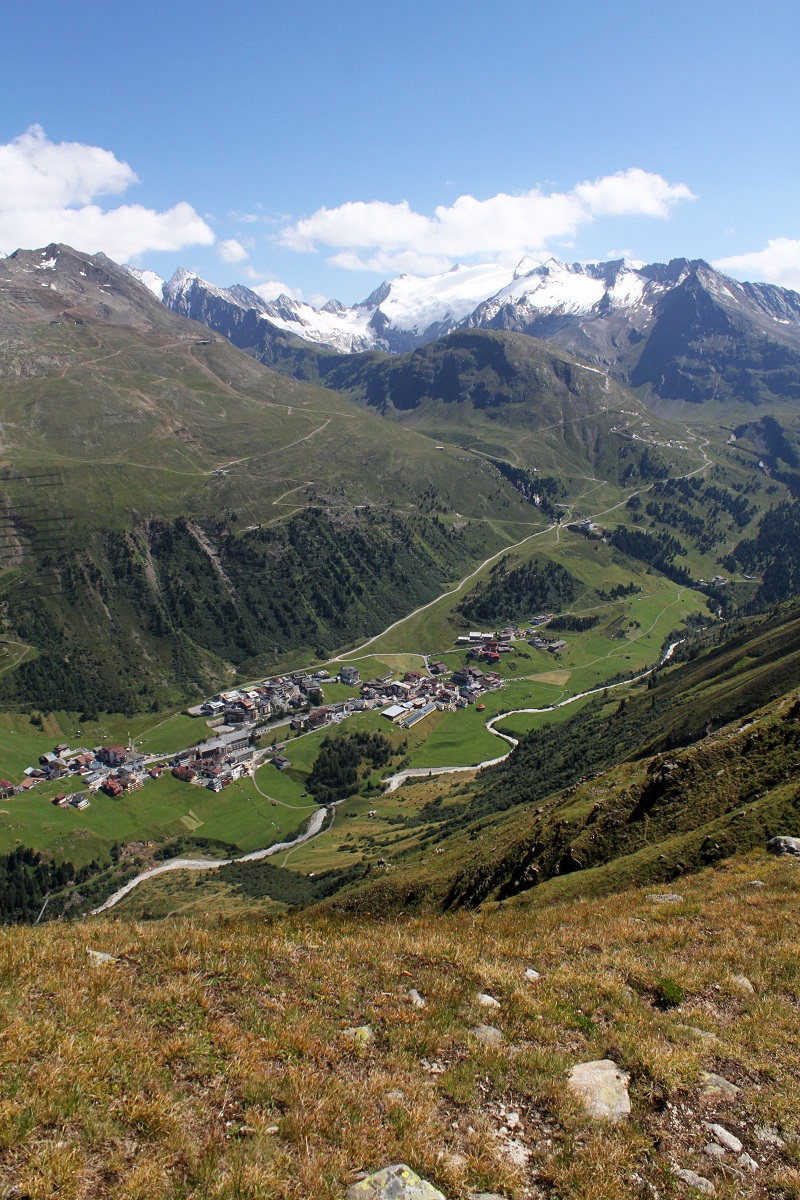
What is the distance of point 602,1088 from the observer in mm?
9203

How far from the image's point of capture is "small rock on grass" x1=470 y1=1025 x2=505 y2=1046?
33.8 ft

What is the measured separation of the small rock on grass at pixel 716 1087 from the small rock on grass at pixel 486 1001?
11.4 ft

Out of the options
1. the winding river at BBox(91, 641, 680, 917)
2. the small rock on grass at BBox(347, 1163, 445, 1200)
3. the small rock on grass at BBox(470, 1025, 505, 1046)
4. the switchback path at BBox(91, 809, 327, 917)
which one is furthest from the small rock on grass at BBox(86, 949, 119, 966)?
the switchback path at BBox(91, 809, 327, 917)

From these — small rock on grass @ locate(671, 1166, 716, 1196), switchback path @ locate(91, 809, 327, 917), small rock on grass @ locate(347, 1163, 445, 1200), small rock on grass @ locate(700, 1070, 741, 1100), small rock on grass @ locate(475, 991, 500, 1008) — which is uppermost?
small rock on grass @ locate(347, 1163, 445, 1200)

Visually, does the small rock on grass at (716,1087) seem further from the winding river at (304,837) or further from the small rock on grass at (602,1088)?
the winding river at (304,837)

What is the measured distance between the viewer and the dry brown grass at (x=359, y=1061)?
6.88 metres

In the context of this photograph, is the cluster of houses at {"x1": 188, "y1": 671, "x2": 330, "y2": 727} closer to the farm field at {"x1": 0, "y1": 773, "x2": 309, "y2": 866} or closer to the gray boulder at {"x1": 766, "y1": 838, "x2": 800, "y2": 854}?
the farm field at {"x1": 0, "y1": 773, "x2": 309, "y2": 866}

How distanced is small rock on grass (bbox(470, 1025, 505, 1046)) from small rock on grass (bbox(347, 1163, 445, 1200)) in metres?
3.55

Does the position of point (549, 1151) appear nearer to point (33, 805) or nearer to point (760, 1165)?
point (760, 1165)

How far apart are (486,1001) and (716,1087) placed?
12.8ft

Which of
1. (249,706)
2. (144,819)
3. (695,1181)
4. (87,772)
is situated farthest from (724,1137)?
(249,706)

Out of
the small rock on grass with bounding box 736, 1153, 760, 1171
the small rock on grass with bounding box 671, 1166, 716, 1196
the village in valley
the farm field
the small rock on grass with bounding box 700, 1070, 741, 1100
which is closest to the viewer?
the small rock on grass with bounding box 671, 1166, 716, 1196

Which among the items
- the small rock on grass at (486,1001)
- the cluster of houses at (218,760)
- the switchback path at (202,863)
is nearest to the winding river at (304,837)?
the switchback path at (202,863)

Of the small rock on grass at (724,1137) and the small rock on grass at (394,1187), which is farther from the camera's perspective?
the small rock on grass at (724,1137)
